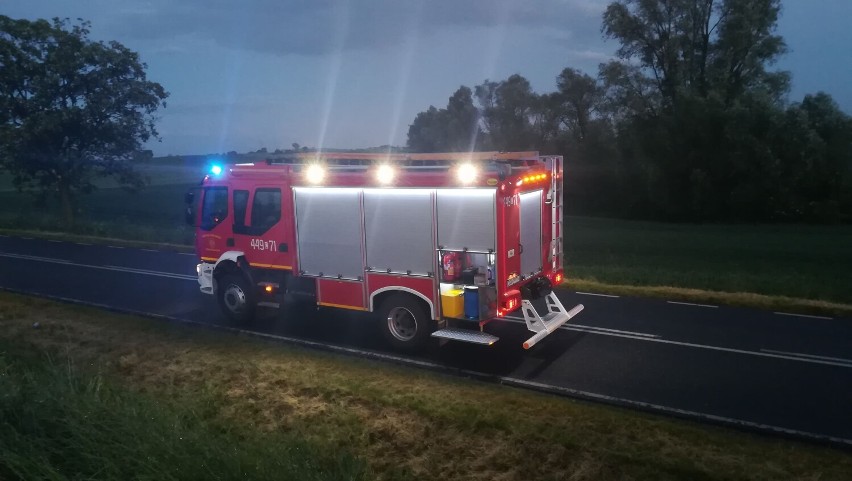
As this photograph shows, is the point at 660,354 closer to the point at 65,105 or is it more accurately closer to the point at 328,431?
the point at 328,431

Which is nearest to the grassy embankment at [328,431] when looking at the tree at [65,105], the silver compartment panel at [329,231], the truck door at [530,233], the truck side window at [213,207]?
the silver compartment panel at [329,231]

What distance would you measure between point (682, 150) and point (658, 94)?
573cm

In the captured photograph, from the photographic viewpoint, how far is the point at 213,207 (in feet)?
42.4

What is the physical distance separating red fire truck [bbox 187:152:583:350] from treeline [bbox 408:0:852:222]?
94.5ft

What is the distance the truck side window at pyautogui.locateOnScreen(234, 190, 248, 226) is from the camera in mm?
12328

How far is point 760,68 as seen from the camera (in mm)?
39438

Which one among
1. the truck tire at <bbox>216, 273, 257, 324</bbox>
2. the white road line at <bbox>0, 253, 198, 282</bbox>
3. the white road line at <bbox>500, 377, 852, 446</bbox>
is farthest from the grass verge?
the white road line at <bbox>500, 377, 852, 446</bbox>

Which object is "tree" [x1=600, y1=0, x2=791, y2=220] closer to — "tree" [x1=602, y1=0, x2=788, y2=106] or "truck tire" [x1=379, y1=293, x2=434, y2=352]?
"tree" [x1=602, y1=0, x2=788, y2=106]

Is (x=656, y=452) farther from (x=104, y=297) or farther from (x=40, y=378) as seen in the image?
(x=104, y=297)

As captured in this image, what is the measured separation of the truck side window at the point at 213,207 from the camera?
41.7ft

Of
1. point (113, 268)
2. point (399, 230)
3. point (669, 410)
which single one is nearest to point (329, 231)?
point (399, 230)

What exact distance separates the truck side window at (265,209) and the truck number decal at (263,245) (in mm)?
204

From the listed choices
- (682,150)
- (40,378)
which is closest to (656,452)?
(40,378)

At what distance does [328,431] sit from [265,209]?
18.5 ft
